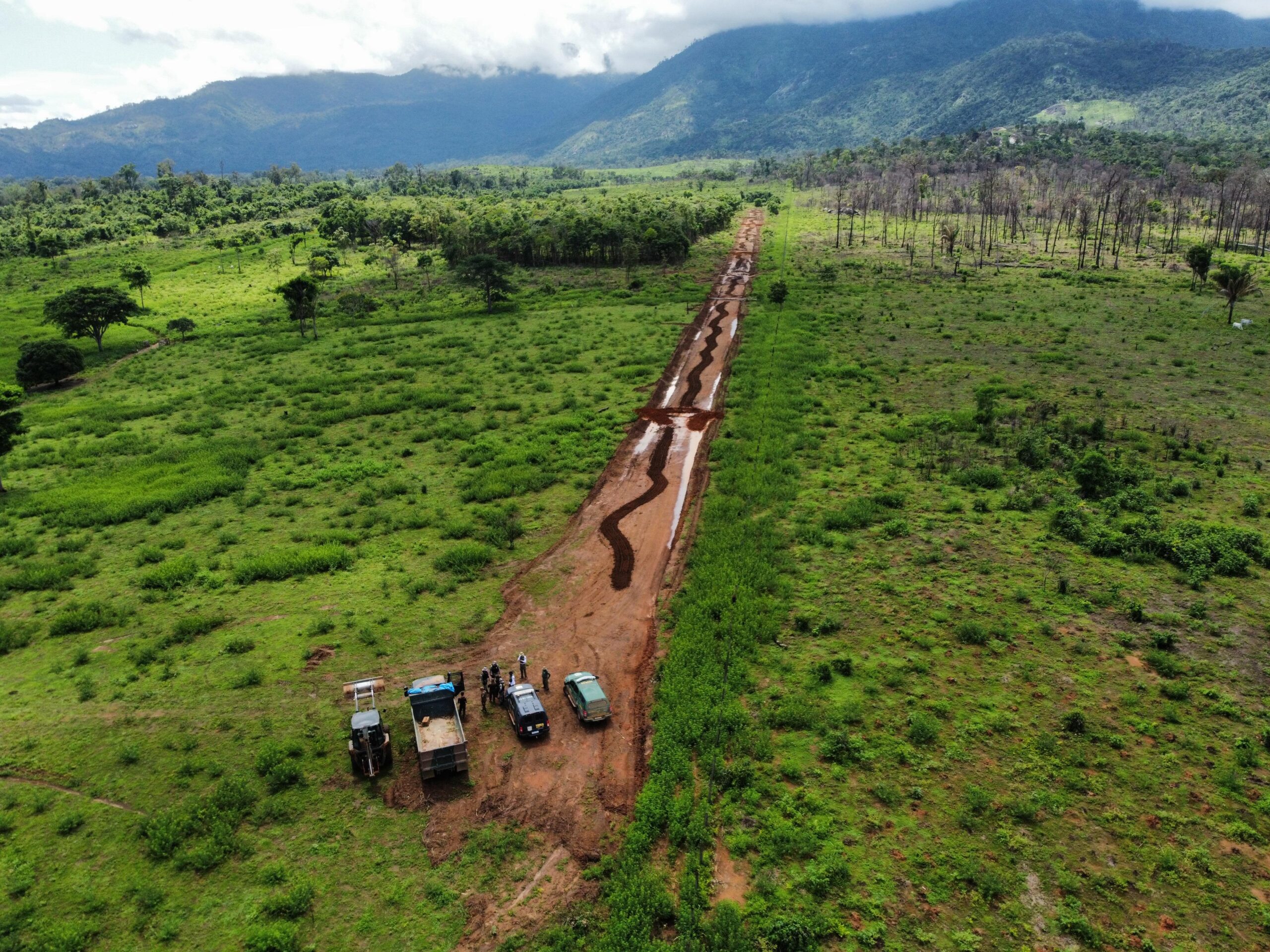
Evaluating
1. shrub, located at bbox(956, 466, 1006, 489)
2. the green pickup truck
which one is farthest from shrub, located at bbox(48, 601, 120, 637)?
shrub, located at bbox(956, 466, 1006, 489)

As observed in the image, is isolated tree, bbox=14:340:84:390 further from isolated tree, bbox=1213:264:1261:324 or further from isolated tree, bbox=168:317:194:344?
isolated tree, bbox=1213:264:1261:324

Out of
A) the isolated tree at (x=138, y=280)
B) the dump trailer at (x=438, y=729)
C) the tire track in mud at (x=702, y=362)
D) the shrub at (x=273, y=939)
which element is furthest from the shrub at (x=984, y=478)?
the isolated tree at (x=138, y=280)

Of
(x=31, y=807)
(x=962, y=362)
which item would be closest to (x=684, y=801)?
(x=31, y=807)

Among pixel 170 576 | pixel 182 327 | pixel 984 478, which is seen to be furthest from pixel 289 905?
pixel 182 327

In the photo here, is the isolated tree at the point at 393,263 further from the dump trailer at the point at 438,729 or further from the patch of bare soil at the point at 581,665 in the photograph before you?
the dump trailer at the point at 438,729

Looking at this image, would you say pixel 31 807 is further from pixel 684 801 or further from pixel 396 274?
pixel 396 274
